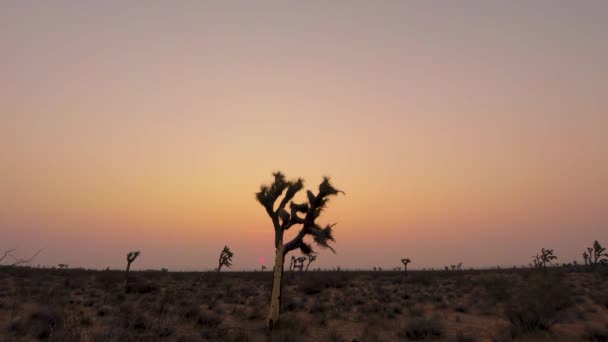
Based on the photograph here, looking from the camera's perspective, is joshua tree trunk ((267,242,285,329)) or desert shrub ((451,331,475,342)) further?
joshua tree trunk ((267,242,285,329))

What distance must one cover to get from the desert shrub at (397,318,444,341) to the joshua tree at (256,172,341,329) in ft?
14.5

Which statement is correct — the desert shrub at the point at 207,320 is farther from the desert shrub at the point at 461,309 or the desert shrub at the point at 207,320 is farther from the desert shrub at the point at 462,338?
the desert shrub at the point at 461,309

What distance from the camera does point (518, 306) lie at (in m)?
15.7

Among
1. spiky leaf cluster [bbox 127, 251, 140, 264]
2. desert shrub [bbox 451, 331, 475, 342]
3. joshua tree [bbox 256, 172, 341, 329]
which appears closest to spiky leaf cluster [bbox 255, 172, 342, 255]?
joshua tree [bbox 256, 172, 341, 329]

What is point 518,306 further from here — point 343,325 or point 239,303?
point 239,303

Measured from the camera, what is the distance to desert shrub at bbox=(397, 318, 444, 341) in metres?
15.1

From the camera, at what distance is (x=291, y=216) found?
17.0 m

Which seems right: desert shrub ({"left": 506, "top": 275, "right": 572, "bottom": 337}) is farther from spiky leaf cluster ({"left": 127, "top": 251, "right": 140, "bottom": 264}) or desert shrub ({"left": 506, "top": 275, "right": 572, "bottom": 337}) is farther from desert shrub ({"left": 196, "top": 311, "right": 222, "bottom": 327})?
spiky leaf cluster ({"left": 127, "top": 251, "right": 140, "bottom": 264})

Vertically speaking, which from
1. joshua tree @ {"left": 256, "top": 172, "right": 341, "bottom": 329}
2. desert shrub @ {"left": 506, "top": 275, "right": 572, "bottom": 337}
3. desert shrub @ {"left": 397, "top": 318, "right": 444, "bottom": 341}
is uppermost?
joshua tree @ {"left": 256, "top": 172, "right": 341, "bottom": 329}

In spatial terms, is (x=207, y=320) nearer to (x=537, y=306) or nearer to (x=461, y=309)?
(x=537, y=306)

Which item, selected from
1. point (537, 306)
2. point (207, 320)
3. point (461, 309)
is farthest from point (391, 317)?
point (207, 320)

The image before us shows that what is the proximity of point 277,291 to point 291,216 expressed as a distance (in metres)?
3.21

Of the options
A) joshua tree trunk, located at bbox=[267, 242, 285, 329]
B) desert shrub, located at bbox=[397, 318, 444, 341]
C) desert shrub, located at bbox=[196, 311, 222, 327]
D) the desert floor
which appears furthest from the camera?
desert shrub, located at bbox=[196, 311, 222, 327]

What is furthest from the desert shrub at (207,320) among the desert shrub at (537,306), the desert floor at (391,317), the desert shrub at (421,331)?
the desert shrub at (537,306)
